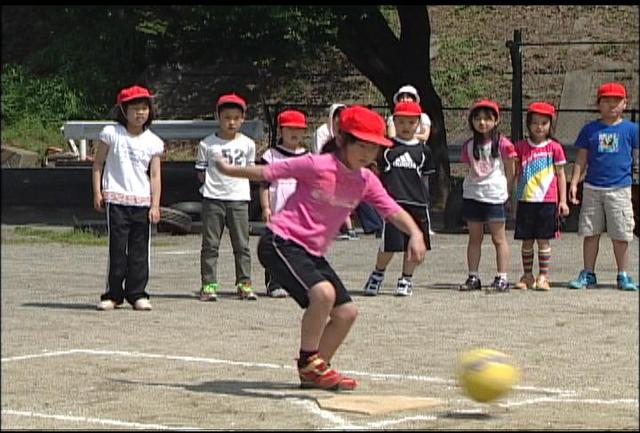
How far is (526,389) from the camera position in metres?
8.14

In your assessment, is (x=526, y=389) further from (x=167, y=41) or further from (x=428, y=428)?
(x=167, y=41)

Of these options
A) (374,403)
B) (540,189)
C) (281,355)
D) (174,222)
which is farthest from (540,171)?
(174,222)

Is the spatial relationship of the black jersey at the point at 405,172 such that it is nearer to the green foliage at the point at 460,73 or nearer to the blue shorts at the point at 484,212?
the blue shorts at the point at 484,212

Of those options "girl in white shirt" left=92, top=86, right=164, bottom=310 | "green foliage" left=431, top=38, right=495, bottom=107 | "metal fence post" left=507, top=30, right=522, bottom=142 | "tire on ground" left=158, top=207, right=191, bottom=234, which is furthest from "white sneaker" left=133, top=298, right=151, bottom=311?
"green foliage" left=431, top=38, right=495, bottom=107

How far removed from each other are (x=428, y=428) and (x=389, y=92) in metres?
15.8

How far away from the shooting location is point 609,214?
1299cm

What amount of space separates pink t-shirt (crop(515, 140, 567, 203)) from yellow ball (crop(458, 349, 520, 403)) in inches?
222

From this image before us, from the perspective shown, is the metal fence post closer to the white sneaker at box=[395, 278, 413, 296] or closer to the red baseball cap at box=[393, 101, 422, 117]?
the red baseball cap at box=[393, 101, 422, 117]

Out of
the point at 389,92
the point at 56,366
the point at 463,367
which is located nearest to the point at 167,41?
the point at 389,92

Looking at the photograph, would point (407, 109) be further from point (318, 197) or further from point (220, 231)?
point (318, 197)

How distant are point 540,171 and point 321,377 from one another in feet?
17.8

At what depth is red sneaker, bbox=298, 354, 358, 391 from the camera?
8.05 meters

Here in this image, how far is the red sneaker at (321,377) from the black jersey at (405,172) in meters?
4.67

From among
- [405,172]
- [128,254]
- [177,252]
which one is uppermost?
[405,172]
